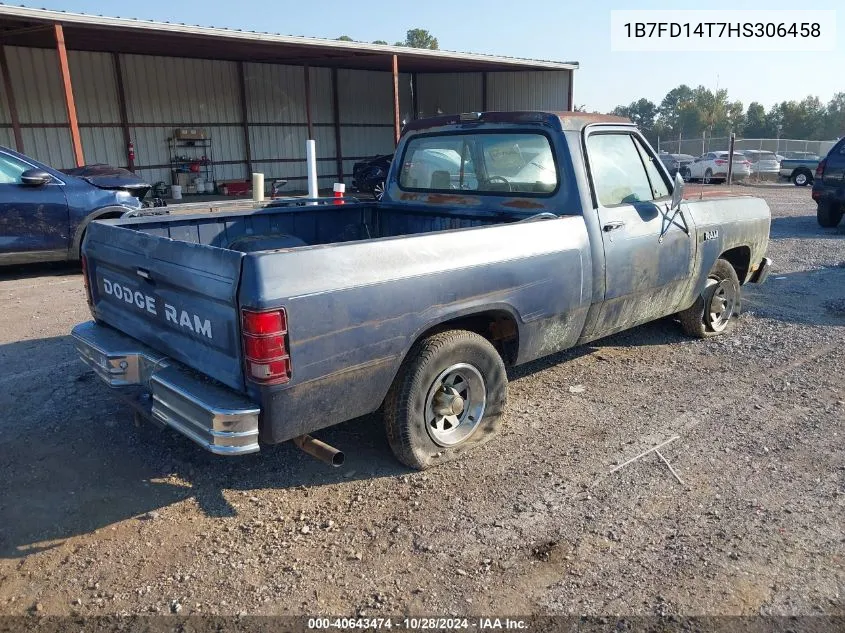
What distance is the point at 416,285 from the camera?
10.8ft

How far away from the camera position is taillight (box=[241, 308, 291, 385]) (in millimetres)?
2789

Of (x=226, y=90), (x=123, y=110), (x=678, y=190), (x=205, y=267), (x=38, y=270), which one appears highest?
(x=226, y=90)

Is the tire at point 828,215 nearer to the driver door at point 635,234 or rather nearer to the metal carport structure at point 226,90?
the driver door at point 635,234

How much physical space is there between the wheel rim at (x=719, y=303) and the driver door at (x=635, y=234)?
2.11 feet

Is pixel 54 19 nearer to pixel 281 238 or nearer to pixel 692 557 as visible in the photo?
pixel 281 238

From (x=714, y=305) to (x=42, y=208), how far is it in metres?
7.49

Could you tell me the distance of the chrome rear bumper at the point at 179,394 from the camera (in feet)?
9.37

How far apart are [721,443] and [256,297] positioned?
2.88m

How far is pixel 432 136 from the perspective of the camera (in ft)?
16.8

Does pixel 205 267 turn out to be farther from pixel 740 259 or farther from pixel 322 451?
pixel 740 259

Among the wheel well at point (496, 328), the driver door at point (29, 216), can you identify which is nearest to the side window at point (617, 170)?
the wheel well at point (496, 328)

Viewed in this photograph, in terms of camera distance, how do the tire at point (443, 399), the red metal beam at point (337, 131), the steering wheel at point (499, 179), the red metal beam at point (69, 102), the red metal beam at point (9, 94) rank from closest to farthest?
the tire at point (443, 399), the steering wheel at point (499, 179), the red metal beam at point (69, 102), the red metal beam at point (9, 94), the red metal beam at point (337, 131)

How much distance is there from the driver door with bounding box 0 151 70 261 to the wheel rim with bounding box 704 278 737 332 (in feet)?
23.9

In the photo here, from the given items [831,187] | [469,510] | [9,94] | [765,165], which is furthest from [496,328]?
[765,165]
